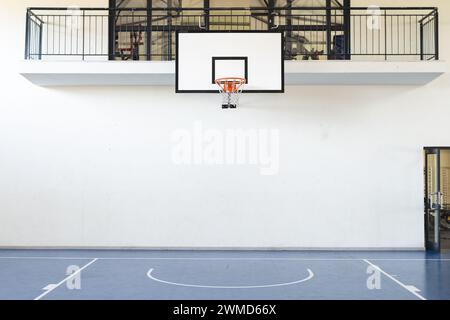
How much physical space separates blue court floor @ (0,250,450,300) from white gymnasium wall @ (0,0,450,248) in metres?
0.54

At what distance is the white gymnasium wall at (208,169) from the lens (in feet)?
32.8

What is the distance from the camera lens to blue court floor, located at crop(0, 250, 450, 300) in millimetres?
6289

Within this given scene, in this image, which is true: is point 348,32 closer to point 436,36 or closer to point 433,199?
point 436,36

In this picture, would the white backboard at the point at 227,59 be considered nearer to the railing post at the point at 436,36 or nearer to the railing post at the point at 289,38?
the railing post at the point at 289,38

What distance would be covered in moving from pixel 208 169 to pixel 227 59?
2573 millimetres

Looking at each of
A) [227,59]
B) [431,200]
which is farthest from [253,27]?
[431,200]

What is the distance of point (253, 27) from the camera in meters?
10.5

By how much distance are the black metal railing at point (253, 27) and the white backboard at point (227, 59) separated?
5.39ft

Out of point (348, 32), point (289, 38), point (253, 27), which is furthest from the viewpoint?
point (253, 27)

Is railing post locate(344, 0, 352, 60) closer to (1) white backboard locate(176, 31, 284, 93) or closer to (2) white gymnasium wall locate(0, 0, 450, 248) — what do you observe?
(2) white gymnasium wall locate(0, 0, 450, 248)

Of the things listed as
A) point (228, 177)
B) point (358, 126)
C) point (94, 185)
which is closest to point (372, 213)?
point (358, 126)

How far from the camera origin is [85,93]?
10.1 meters

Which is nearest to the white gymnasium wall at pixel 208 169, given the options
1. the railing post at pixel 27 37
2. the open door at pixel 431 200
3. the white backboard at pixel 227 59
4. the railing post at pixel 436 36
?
the open door at pixel 431 200
